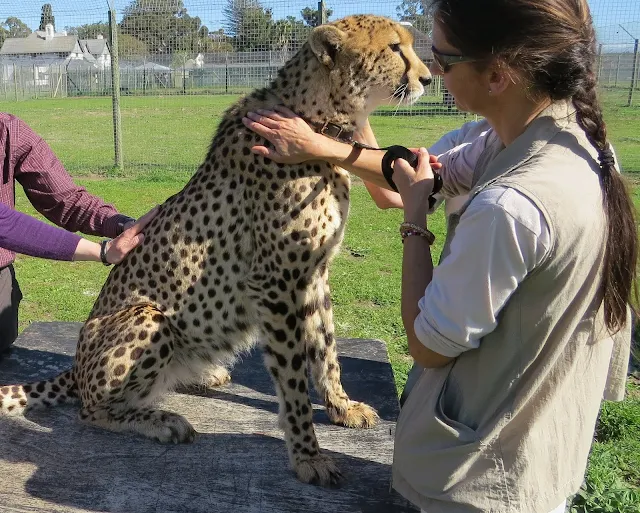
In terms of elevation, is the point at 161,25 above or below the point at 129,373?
above

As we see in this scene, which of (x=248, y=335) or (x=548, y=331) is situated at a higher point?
(x=548, y=331)

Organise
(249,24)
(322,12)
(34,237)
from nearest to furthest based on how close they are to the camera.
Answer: (34,237) → (322,12) → (249,24)

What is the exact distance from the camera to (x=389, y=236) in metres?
7.59

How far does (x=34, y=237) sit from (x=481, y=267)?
201 cm

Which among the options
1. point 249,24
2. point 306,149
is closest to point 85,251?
point 306,149

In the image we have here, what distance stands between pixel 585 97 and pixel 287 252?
1339 mm

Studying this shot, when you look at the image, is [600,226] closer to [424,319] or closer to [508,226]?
[508,226]

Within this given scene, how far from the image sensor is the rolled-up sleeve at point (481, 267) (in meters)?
1.47

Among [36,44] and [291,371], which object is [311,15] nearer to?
[291,371]

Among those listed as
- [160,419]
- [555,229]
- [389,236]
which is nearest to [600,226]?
[555,229]

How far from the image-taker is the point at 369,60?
2.69 meters

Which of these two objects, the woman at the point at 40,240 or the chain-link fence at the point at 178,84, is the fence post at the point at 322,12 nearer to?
the chain-link fence at the point at 178,84

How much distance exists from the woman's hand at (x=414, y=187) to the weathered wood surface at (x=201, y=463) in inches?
45.8

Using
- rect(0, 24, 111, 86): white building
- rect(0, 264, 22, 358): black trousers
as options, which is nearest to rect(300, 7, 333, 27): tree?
rect(0, 264, 22, 358): black trousers
